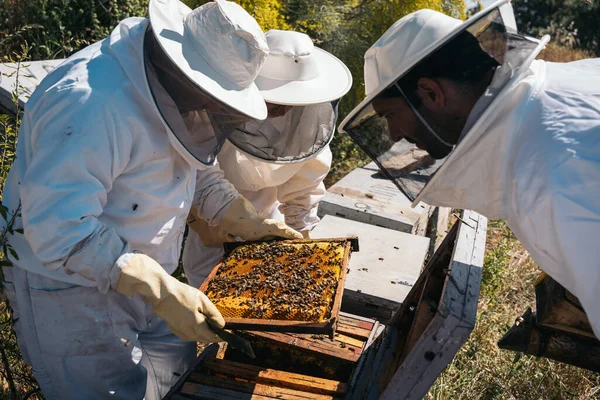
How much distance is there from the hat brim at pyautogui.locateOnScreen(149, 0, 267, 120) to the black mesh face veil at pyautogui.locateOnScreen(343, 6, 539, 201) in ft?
1.75

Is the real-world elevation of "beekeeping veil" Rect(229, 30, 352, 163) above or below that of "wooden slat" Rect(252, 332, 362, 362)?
above

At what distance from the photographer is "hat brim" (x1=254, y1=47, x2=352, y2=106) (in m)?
3.37

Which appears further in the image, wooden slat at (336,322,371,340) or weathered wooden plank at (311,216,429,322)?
weathered wooden plank at (311,216,429,322)

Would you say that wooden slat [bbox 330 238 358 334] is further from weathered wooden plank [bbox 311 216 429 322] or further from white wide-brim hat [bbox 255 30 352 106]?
white wide-brim hat [bbox 255 30 352 106]

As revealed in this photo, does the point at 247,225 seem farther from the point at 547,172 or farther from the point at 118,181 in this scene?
the point at 547,172

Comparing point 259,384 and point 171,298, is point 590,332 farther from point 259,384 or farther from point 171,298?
point 171,298

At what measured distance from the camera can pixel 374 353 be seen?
2953 mm

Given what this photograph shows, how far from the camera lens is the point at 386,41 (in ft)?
8.18

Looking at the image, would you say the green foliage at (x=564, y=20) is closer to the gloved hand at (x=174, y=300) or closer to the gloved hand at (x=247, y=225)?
the gloved hand at (x=247, y=225)

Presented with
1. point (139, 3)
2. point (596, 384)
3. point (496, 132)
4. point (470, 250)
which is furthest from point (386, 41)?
point (139, 3)

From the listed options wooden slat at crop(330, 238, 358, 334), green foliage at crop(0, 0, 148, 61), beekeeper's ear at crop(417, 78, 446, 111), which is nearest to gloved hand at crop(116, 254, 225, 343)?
wooden slat at crop(330, 238, 358, 334)

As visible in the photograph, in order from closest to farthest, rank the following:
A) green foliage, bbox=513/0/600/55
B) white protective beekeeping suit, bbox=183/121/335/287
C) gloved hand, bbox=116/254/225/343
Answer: gloved hand, bbox=116/254/225/343
white protective beekeeping suit, bbox=183/121/335/287
green foliage, bbox=513/0/600/55

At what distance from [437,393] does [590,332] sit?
1.48m

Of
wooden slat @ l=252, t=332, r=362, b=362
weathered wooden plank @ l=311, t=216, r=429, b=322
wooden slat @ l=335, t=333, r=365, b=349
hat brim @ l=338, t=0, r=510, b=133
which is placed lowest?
weathered wooden plank @ l=311, t=216, r=429, b=322
